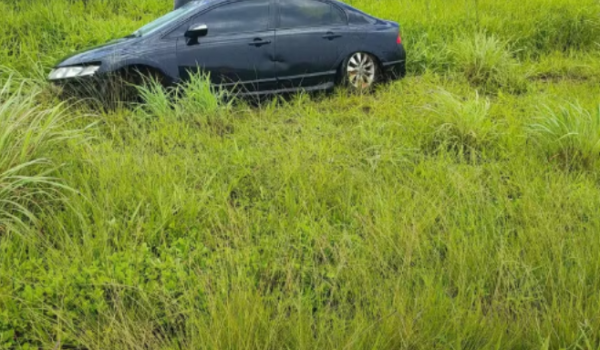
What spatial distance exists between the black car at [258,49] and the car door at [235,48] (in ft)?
0.04

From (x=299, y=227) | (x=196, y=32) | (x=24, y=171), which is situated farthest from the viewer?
(x=196, y=32)

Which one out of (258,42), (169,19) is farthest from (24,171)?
(258,42)

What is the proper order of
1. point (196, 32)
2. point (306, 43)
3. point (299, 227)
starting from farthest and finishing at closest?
point (306, 43) → point (196, 32) → point (299, 227)

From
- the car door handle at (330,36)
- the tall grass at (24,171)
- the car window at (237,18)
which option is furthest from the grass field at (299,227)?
the car door handle at (330,36)

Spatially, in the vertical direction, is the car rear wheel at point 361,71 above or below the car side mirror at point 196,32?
below

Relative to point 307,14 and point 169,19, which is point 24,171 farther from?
point 307,14

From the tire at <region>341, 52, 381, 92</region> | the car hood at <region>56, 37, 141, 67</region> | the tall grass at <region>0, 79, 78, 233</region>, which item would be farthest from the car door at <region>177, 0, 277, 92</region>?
the tall grass at <region>0, 79, 78, 233</region>

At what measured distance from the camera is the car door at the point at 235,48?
21.4 ft

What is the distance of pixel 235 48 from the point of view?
675 cm

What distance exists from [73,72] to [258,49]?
7.36ft

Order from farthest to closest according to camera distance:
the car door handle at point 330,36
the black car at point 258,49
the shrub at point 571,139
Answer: the car door handle at point 330,36 < the black car at point 258,49 < the shrub at point 571,139

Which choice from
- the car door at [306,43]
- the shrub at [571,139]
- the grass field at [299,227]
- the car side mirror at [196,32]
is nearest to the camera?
the grass field at [299,227]

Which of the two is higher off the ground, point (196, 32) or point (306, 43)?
point (196, 32)

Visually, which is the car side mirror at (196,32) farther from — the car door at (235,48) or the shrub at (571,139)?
the shrub at (571,139)
